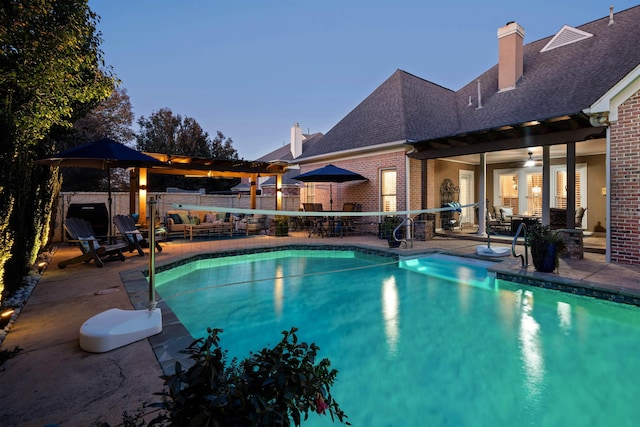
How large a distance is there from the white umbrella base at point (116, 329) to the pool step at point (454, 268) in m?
6.49

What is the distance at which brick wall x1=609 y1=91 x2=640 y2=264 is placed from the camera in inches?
282

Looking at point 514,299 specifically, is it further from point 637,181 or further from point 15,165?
point 15,165

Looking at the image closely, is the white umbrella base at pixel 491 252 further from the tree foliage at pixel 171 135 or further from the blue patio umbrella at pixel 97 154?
the tree foliage at pixel 171 135

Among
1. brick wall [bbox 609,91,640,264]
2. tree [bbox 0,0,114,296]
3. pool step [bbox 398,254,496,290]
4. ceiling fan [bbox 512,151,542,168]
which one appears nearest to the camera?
tree [bbox 0,0,114,296]

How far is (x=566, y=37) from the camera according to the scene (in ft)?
43.3

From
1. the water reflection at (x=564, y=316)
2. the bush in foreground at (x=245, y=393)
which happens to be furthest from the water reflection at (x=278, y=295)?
the water reflection at (x=564, y=316)

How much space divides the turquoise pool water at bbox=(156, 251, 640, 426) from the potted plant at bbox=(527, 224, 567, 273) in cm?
77

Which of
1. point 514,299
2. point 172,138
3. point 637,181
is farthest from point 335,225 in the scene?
point 172,138

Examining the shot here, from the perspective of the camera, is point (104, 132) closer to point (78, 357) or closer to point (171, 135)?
point (171, 135)

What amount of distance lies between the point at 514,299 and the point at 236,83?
40.1 metres

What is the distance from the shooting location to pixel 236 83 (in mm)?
39500

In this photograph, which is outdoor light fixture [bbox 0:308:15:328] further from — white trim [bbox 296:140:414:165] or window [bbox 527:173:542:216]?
window [bbox 527:173:542:216]

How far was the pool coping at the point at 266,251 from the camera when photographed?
311cm

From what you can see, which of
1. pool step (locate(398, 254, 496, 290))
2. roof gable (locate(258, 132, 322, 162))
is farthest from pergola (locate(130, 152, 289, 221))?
roof gable (locate(258, 132, 322, 162))
